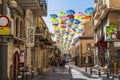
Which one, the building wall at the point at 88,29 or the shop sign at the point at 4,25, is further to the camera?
the building wall at the point at 88,29

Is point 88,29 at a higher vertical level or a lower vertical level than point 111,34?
higher

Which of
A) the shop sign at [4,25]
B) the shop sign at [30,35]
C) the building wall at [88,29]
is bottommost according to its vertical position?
the shop sign at [4,25]

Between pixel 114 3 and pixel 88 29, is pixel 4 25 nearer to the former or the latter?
pixel 114 3

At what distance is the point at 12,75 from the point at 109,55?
2341 centimetres

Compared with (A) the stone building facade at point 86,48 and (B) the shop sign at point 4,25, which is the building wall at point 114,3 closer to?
(B) the shop sign at point 4,25

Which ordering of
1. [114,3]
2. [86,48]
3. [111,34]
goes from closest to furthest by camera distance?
[111,34] → [114,3] → [86,48]

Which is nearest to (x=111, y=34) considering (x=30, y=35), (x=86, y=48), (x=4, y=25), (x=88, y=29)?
(x=30, y=35)

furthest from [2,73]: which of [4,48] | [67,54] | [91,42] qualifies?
[67,54]

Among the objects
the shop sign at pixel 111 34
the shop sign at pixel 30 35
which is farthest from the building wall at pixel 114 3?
→ the shop sign at pixel 30 35

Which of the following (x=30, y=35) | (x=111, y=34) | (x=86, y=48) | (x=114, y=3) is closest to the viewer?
(x=30, y=35)

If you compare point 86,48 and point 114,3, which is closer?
point 114,3

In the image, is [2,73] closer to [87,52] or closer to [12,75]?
[12,75]

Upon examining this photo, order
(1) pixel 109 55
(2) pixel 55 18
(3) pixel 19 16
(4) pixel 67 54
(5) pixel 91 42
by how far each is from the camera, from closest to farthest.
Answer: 1. (3) pixel 19 16
2. (1) pixel 109 55
3. (2) pixel 55 18
4. (5) pixel 91 42
5. (4) pixel 67 54

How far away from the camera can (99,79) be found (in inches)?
1368
